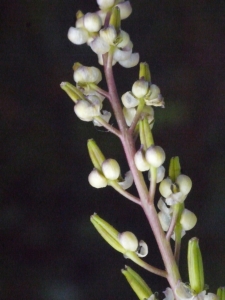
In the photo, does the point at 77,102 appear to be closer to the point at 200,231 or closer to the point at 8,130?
the point at 8,130

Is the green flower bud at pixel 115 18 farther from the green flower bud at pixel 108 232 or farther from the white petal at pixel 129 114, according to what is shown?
the green flower bud at pixel 108 232

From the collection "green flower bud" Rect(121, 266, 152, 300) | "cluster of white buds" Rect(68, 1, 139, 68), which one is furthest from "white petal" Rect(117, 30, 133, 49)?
"green flower bud" Rect(121, 266, 152, 300)

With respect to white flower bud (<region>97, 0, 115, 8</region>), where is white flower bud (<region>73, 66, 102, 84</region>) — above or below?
below

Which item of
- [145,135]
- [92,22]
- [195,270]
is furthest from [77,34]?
[195,270]

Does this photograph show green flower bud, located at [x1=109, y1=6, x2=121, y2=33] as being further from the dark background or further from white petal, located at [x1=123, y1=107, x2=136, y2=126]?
the dark background

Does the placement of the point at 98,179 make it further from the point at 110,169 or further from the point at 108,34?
the point at 108,34

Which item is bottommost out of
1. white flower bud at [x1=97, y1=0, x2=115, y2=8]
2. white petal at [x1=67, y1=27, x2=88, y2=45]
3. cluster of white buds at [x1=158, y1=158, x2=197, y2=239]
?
cluster of white buds at [x1=158, y1=158, x2=197, y2=239]

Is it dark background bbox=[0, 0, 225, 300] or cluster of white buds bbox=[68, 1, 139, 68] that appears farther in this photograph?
dark background bbox=[0, 0, 225, 300]
